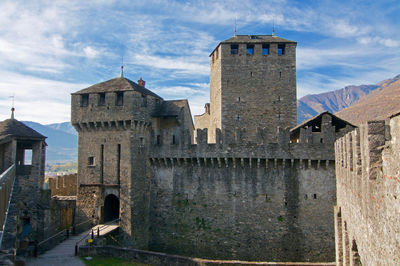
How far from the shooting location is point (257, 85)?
23.9 metres

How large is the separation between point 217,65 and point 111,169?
10.8 m

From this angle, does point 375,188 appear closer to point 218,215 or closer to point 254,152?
point 254,152

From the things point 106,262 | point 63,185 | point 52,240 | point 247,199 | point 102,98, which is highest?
point 102,98

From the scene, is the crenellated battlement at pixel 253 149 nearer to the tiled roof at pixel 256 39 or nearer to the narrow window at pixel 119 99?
the narrow window at pixel 119 99

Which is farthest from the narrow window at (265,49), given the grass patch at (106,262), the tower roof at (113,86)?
the grass patch at (106,262)

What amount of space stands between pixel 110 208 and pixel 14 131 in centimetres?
778

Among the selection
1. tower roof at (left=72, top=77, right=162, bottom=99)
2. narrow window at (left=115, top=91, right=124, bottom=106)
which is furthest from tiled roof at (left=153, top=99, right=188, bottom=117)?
narrow window at (left=115, top=91, right=124, bottom=106)

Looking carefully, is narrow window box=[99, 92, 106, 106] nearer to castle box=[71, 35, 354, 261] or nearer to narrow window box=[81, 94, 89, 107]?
castle box=[71, 35, 354, 261]

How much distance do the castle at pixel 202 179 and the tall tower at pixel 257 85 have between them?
30 cm

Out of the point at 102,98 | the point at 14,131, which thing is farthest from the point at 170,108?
the point at 14,131

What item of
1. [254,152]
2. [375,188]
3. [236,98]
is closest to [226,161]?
[254,152]

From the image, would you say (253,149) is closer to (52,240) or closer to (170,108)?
(170,108)

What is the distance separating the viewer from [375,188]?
6570mm

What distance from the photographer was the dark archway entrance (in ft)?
71.6
